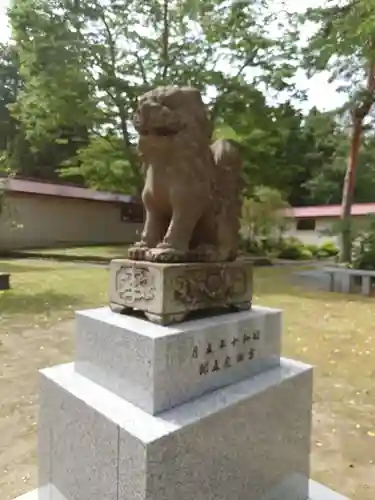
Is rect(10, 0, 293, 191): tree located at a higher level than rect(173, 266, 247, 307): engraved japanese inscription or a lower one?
higher

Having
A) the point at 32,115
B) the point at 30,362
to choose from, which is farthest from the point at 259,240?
the point at 30,362

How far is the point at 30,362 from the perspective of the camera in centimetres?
401

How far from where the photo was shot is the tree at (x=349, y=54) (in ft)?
23.0

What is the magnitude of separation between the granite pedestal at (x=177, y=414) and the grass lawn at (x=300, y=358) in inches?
14.2

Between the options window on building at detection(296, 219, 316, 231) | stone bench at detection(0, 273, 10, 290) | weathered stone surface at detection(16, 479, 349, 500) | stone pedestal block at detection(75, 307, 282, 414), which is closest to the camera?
stone pedestal block at detection(75, 307, 282, 414)

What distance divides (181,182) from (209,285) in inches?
19.2

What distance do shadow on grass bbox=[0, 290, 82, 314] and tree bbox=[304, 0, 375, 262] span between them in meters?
6.10

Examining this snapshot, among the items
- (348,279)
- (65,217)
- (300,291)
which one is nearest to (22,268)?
(300,291)

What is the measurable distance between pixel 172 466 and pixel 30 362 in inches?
111

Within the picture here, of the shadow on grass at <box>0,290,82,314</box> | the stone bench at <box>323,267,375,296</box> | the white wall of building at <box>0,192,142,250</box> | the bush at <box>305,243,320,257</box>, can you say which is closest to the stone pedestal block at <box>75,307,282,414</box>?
the shadow on grass at <box>0,290,82,314</box>

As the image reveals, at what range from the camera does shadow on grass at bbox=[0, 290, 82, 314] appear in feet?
20.4

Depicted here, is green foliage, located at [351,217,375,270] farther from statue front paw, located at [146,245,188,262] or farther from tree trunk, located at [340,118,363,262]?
statue front paw, located at [146,245,188,262]

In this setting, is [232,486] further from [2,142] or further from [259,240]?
[2,142]

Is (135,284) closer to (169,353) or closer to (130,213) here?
(169,353)
